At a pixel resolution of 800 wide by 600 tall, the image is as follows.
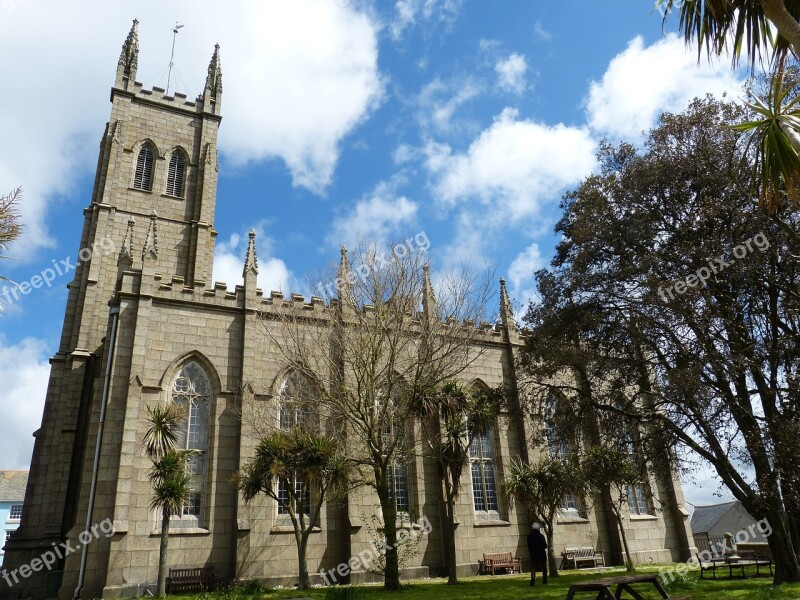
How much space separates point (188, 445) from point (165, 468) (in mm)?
3383

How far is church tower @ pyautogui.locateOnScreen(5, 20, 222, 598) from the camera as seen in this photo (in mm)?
22125

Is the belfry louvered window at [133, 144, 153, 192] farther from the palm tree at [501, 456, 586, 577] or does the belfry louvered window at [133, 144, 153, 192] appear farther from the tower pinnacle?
the palm tree at [501, 456, 586, 577]

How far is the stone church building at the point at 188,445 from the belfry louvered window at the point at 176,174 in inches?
35.1

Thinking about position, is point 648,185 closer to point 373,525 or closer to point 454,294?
point 454,294

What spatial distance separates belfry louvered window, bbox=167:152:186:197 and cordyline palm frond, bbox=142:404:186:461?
16.4 metres

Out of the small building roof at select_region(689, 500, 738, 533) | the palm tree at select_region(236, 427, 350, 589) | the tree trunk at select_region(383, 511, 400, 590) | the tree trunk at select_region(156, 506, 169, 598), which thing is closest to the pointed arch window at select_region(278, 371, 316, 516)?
the palm tree at select_region(236, 427, 350, 589)

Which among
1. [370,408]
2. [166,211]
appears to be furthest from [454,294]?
[166,211]

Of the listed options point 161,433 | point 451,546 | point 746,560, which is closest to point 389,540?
point 451,546

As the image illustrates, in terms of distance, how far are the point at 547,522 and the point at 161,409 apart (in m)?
14.2

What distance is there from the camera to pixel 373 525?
881 inches

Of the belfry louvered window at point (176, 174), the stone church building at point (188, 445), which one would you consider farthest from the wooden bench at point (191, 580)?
the belfry louvered window at point (176, 174)

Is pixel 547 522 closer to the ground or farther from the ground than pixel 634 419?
closer to the ground

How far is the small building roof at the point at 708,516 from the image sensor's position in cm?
5400

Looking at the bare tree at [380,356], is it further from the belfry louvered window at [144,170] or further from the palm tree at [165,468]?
the belfry louvered window at [144,170]
